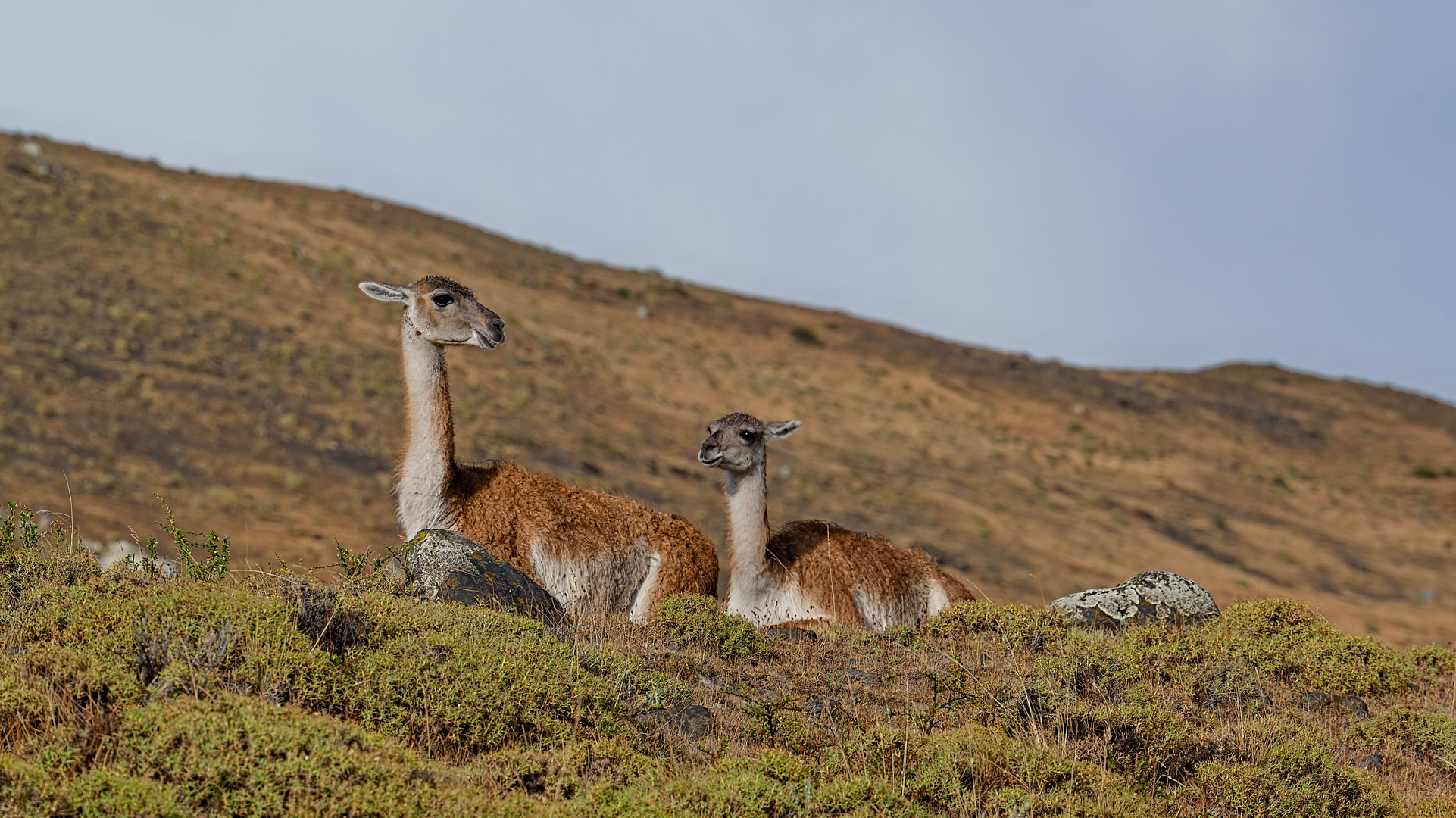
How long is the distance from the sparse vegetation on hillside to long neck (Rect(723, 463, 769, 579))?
179cm

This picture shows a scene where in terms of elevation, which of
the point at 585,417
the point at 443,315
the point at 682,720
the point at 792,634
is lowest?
the point at 585,417

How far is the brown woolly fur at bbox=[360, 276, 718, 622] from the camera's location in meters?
8.55

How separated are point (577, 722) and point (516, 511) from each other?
3306 millimetres

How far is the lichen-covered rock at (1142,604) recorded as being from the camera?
9.63 m

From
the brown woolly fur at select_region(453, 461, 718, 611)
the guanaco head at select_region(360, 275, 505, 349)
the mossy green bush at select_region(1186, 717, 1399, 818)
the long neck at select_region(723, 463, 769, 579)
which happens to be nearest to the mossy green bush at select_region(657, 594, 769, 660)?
the brown woolly fur at select_region(453, 461, 718, 611)

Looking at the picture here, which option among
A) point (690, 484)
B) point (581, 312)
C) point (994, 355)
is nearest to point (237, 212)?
point (581, 312)

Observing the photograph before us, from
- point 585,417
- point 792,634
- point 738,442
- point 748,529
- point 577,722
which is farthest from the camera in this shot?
point 585,417

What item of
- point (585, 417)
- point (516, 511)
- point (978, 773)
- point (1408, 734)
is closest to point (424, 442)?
point (516, 511)

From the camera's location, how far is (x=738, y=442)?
10.0 metres

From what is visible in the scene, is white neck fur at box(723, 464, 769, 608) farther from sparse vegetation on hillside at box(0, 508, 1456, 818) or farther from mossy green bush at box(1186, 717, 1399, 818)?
mossy green bush at box(1186, 717, 1399, 818)

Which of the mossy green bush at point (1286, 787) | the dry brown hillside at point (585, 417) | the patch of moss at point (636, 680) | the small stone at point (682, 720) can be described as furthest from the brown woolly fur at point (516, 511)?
the dry brown hillside at point (585, 417)

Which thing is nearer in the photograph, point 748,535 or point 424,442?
point 424,442

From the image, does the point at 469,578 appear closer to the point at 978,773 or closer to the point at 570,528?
the point at 570,528

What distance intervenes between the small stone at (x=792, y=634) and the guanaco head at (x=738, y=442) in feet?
5.24
